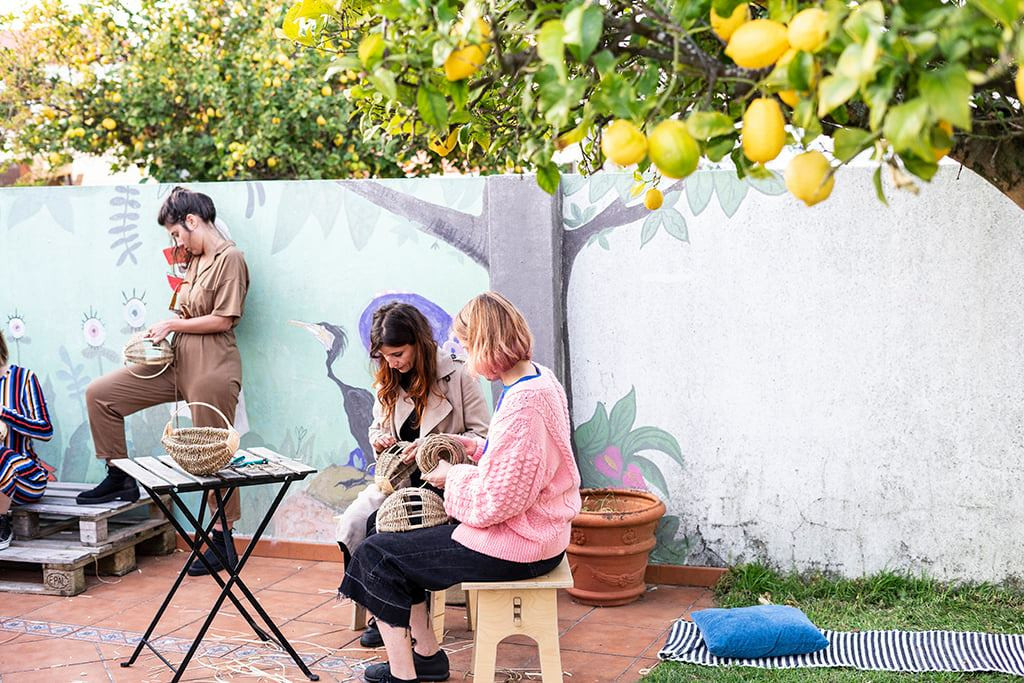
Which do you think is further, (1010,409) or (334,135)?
(334,135)

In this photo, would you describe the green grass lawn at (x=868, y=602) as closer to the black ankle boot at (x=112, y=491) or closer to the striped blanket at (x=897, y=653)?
the striped blanket at (x=897, y=653)

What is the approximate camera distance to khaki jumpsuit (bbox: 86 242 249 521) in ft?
18.4

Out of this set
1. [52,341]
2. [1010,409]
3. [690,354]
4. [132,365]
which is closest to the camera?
[1010,409]

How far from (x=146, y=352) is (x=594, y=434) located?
2.37 m

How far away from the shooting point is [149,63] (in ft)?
27.5

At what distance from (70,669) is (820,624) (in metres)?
3.14

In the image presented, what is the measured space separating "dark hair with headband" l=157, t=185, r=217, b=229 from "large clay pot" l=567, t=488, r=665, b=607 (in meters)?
2.52

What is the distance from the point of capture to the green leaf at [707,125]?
66.8 inches

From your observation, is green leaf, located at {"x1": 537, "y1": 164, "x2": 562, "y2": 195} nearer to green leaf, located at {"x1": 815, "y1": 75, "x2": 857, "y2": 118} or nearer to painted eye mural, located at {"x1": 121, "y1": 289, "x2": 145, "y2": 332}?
green leaf, located at {"x1": 815, "y1": 75, "x2": 857, "y2": 118}

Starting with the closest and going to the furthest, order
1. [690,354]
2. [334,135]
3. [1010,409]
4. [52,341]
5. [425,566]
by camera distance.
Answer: [425,566] < [1010,409] < [690,354] < [52,341] < [334,135]

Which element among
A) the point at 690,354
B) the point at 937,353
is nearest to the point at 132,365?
the point at 690,354

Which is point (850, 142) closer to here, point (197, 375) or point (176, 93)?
point (197, 375)

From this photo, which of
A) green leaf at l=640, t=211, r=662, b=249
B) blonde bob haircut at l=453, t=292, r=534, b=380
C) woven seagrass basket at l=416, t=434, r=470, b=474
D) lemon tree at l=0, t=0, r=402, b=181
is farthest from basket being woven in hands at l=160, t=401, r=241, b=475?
lemon tree at l=0, t=0, r=402, b=181

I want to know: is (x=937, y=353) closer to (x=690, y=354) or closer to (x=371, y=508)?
(x=690, y=354)
